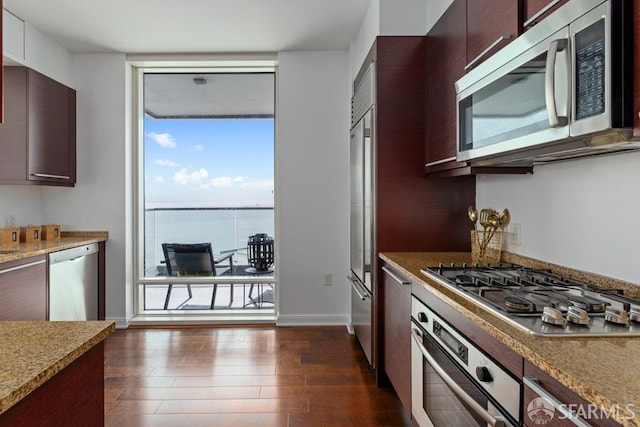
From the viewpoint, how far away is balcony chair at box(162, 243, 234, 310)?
4.20 meters

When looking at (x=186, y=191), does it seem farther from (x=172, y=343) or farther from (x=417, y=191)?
(x=417, y=191)

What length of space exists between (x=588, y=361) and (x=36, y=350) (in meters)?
1.25

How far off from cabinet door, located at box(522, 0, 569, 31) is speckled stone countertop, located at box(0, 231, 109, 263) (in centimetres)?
→ 317

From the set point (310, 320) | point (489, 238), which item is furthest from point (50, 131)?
point (489, 238)

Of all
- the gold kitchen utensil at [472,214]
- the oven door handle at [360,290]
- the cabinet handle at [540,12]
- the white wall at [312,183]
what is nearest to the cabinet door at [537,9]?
the cabinet handle at [540,12]

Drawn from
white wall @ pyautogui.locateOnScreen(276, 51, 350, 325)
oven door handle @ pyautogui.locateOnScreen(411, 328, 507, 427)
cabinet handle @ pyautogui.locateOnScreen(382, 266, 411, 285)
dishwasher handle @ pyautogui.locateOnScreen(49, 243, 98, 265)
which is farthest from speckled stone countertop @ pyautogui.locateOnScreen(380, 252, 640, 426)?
dishwasher handle @ pyautogui.locateOnScreen(49, 243, 98, 265)

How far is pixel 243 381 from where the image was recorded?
2.72m

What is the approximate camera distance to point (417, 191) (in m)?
2.62

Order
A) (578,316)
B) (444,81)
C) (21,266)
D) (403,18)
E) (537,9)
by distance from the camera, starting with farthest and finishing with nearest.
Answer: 1. (21,266)
2. (403,18)
3. (444,81)
4. (537,9)
5. (578,316)

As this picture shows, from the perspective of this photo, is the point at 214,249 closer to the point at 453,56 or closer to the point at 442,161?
the point at 442,161

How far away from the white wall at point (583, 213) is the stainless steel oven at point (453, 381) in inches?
26.7

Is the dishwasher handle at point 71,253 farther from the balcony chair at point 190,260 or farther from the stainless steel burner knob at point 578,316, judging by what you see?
the stainless steel burner knob at point 578,316

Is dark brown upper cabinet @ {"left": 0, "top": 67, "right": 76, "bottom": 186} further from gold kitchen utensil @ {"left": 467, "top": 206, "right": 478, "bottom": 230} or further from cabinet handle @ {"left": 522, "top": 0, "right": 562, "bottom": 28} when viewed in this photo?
cabinet handle @ {"left": 522, "top": 0, "right": 562, "bottom": 28}

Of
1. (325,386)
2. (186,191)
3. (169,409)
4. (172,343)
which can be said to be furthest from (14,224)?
(325,386)
